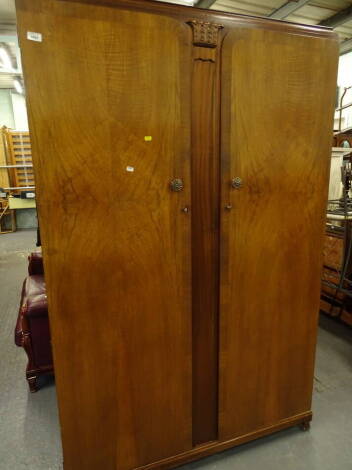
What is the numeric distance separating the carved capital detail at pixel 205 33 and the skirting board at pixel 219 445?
1.70 m

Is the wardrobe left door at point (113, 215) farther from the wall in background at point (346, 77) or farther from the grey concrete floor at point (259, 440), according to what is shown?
the wall in background at point (346, 77)

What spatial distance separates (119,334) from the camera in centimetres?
116

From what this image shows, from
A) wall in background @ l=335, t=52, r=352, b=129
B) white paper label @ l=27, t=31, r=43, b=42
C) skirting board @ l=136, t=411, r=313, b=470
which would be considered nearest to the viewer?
white paper label @ l=27, t=31, r=43, b=42

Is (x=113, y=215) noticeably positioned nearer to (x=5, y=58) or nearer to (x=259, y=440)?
(x=259, y=440)

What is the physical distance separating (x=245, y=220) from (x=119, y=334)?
0.68 metres

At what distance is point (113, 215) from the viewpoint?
1075mm

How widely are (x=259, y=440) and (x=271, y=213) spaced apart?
1192 millimetres

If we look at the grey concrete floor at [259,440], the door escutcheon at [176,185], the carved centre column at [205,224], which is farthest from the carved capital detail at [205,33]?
the grey concrete floor at [259,440]

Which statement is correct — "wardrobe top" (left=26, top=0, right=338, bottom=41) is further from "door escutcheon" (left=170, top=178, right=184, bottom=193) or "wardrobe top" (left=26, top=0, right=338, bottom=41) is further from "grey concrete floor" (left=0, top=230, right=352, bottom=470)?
"grey concrete floor" (left=0, top=230, right=352, bottom=470)

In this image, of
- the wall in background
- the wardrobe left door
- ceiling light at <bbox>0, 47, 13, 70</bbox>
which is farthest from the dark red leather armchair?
the wall in background

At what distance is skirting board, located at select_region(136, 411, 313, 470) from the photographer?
1.34 metres

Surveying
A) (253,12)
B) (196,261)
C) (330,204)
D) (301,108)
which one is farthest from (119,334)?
(253,12)

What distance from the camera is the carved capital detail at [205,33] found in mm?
1053

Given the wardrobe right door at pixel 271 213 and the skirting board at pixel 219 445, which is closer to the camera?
the wardrobe right door at pixel 271 213
